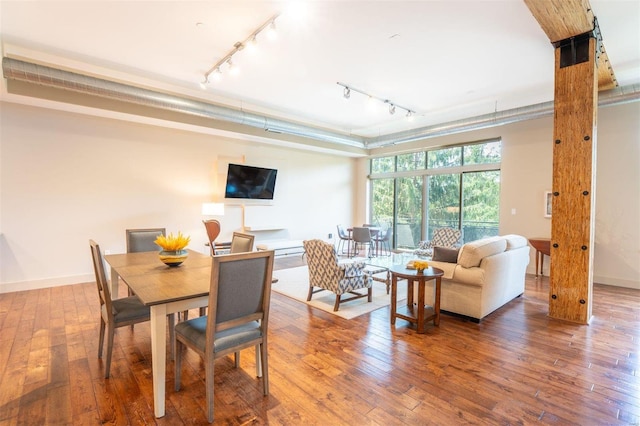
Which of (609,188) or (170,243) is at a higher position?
(609,188)

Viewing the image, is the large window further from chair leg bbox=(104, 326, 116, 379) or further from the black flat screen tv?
chair leg bbox=(104, 326, 116, 379)

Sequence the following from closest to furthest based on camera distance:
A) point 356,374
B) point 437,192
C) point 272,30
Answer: point 356,374 → point 272,30 → point 437,192

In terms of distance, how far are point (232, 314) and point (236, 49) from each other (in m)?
3.14

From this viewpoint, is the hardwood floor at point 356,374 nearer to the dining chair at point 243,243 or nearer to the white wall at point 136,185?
the dining chair at point 243,243

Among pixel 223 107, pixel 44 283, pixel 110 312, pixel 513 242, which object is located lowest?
pixel 44 283

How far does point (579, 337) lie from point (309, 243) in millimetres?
3125

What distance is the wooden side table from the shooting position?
3.40 meters

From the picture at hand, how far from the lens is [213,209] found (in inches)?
249

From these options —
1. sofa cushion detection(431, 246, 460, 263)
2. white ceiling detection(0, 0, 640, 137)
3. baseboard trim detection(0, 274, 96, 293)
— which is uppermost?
white ceiling detection(0, 0, 640, 137)

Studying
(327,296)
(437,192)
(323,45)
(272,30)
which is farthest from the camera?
(437,192)

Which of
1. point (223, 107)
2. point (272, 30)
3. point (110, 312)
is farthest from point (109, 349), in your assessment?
point (223, 107)

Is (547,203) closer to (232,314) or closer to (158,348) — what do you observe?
(232,314)

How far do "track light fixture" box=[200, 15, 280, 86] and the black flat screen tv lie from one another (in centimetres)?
243

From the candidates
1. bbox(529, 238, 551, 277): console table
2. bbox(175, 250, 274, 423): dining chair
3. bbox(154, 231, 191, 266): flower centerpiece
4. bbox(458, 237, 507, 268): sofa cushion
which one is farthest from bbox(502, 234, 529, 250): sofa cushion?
bbox(154, 231, 191, 266): flower centerpiece
